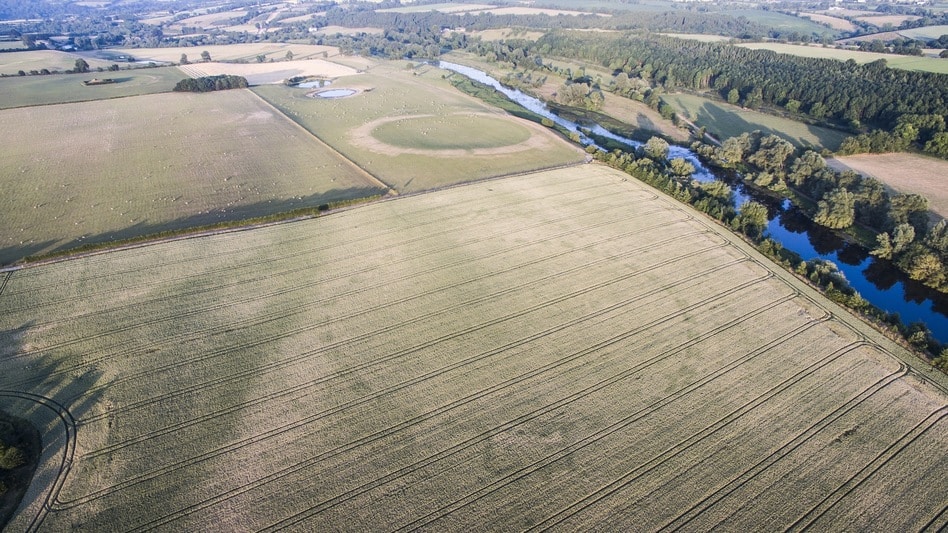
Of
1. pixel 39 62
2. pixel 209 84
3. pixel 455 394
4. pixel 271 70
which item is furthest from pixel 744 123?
pixel 39 62

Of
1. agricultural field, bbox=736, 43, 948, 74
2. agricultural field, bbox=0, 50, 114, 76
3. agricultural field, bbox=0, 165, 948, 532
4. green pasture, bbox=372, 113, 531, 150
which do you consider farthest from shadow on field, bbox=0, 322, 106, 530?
agricultural field, bbox=736, 43, 948, 74

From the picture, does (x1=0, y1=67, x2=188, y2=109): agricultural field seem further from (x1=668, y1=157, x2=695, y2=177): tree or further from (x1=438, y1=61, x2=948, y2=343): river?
(x1=438, y1=61, x2=948, y2=343): river

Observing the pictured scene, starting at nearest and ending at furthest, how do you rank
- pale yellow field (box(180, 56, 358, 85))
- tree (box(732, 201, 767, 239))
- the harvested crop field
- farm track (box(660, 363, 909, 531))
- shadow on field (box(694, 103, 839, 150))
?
farm track (box(660, 363, 909, 531))
tree (box(732, 201, 767, 239))
shadow on field (box(694, 103, 839, 150))
the harvested crop field
pale yellow field (box(180, 56, 358, 85))

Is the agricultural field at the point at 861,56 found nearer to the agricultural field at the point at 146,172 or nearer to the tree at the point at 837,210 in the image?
the tree at the point at 837,210

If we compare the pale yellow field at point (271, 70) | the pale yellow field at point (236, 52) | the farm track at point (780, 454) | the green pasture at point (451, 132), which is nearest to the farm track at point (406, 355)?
the farm track at point (780, 454)

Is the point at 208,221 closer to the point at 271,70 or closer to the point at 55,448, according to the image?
the point at 55,448

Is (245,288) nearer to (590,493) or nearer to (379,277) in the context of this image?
(379,277)

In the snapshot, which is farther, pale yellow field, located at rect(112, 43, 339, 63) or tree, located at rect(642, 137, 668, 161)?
pale yellow field, located at rect(112, 43, 339, 63)
